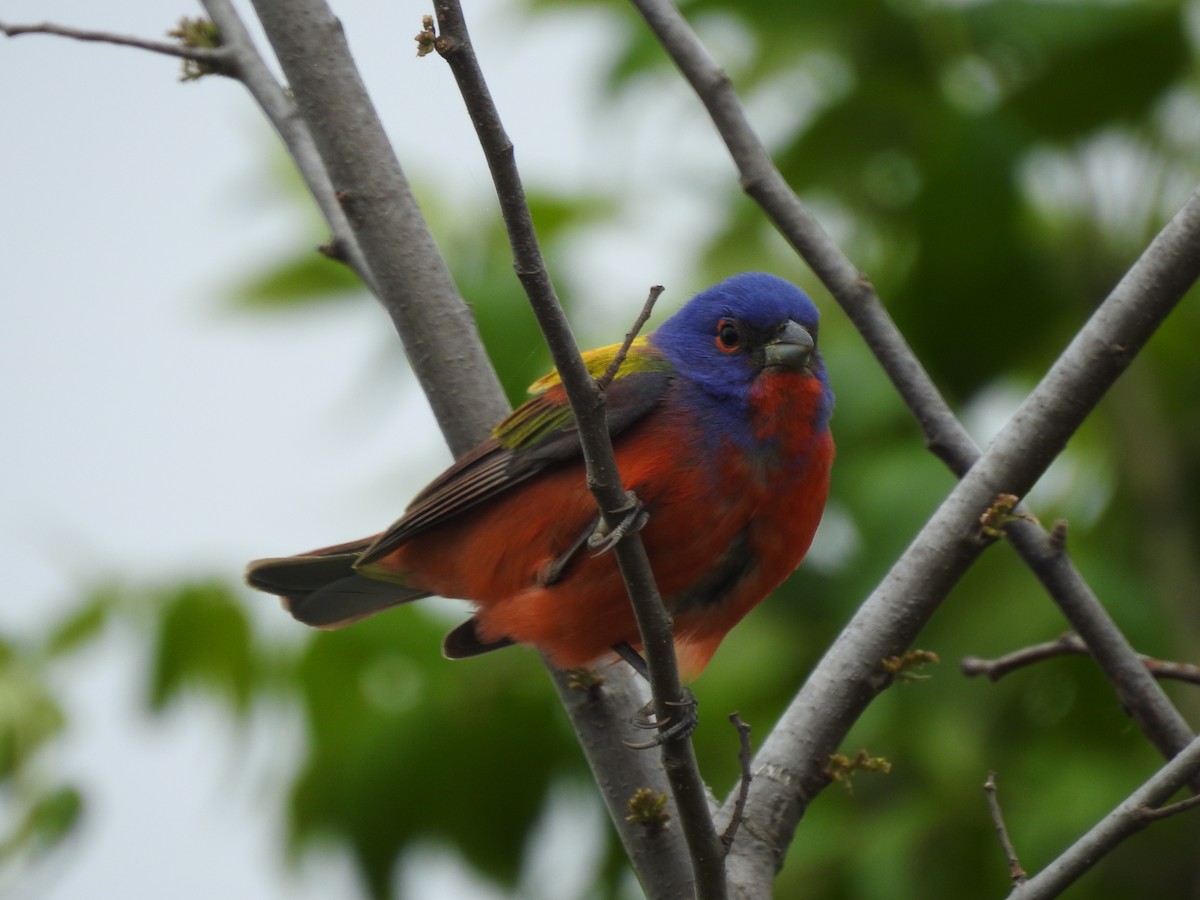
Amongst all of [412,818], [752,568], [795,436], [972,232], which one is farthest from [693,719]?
[972,232]

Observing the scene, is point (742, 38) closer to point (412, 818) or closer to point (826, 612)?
point (826, 612)

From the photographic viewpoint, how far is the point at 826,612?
592 cm

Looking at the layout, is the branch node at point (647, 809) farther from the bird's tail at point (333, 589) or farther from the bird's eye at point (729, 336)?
the bird's tail at point (333, 589)

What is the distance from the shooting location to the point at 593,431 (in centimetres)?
260

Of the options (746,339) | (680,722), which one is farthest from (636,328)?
(746,339)

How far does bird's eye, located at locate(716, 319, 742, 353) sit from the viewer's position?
4180 millimetres

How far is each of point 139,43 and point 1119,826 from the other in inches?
126

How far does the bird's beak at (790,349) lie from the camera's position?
4055 millimetres

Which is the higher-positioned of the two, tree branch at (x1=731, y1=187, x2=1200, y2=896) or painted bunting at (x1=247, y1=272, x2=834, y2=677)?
painted bunting at (x1=247, y1=272, x2=834, y2=677)

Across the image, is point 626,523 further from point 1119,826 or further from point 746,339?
point 746,339

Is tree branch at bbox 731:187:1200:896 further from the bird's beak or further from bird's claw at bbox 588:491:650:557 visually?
bird's claw at bbox 588:491:650:557

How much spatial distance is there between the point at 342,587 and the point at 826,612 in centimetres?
217

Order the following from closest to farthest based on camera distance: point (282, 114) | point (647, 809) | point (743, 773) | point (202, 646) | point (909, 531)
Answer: point (743, 773)
point (647, 809)
point (282, 114)
point (909, 531)
point (202, 646)

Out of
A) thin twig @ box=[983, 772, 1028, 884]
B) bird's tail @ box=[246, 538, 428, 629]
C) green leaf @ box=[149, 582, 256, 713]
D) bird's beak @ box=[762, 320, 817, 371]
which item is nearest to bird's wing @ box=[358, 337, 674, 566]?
bird's beak @ box=[762, 320, 817, 371]
